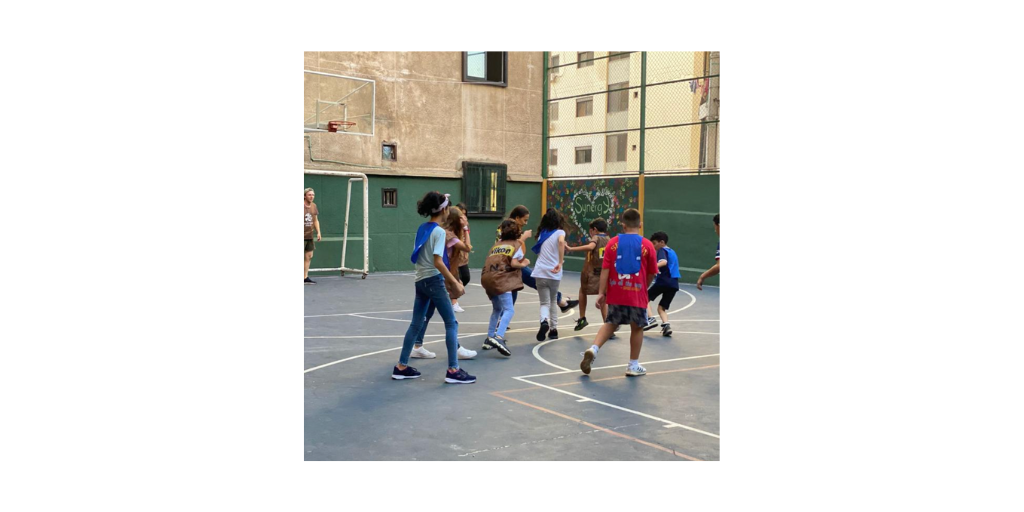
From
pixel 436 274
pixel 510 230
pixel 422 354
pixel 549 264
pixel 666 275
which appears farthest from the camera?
pixel 666 275

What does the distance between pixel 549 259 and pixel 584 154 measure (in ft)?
39.3

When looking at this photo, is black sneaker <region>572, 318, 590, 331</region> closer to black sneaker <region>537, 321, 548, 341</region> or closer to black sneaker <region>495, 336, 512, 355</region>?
black sneaker <region>537, 321, 548, 341</region>

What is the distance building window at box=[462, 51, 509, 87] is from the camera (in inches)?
767

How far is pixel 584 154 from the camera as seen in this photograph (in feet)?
67.0

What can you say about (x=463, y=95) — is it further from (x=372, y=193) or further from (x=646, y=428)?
(x=646, y=428)

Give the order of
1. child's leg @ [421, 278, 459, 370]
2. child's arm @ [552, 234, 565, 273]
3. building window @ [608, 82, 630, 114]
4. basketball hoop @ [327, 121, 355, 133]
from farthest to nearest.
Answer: building window @ [608, 82, 630, 114]
basketball hoop @ [327, 121, 355, 133]
child's arm @ [552, 234, 565, 273]
child's leg @ [421, 278, 459, 370]

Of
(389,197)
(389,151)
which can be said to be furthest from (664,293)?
(389,151)

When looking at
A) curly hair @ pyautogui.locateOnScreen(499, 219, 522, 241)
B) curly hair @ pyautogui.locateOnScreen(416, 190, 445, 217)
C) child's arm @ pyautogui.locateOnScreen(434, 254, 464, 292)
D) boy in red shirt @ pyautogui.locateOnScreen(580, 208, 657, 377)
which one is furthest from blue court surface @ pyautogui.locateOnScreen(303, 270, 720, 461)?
curly hair @ pyautogui.locateOnScreen(416, 190, 445, 217)

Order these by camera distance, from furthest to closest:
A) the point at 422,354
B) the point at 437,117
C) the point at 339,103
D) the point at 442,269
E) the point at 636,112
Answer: the point at 437,117 → the point at 636,112 → the point at 339,103 → the point at 422,354 → the point at 442,269

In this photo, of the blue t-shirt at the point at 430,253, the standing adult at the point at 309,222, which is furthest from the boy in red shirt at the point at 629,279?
the standing adult at the point at 309,222

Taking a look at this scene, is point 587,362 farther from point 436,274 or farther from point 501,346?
point 436,274

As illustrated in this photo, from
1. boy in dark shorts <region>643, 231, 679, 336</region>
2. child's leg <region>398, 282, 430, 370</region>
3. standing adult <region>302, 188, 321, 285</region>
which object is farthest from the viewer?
standing adult <region>302, 188, 321, 285</region>

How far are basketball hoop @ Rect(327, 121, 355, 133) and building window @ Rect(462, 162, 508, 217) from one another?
335 centimetres

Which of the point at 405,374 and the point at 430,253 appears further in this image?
the point at 405,374
